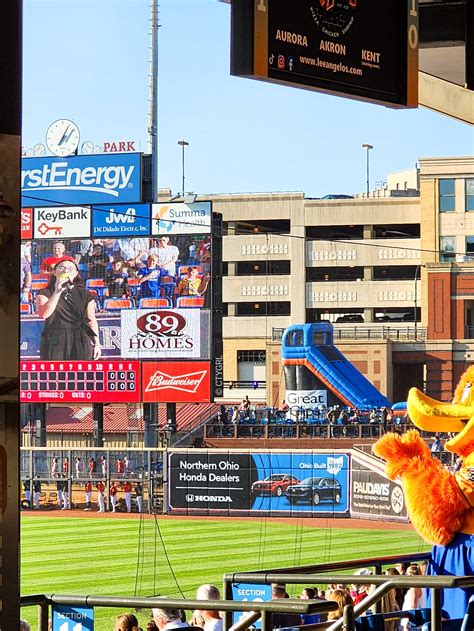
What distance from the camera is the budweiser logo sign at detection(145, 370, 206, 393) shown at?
28.8 m

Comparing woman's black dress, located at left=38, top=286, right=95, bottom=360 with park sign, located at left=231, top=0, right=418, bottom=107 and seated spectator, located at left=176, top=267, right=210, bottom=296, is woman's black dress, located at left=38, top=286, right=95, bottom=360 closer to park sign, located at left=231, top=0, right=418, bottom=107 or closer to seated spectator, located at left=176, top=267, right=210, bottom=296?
seated spectator, located at left=176, top=267, right=210, bottom=296

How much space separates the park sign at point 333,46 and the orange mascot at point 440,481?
6.32ft

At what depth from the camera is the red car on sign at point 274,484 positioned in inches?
1062

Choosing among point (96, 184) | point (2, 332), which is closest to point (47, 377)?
point (96, 184)

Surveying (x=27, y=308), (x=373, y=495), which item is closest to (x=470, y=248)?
(x=27, y=308)

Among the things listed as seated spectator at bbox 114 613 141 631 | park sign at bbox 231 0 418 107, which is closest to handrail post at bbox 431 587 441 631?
seated spectator at bbox 114 613 141 631

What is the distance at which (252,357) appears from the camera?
4516cm

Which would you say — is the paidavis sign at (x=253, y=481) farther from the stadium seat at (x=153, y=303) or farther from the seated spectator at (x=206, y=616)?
the seated spectator at (x=206, y=616)

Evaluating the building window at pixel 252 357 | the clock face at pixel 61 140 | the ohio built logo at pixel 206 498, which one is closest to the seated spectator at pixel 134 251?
the clock face at pixel 61 140

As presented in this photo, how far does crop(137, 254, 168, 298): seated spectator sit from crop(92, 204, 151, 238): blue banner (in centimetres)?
75

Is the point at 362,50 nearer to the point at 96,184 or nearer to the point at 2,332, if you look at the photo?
the point at 2,332

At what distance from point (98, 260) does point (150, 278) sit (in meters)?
1.56

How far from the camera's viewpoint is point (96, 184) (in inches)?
1220

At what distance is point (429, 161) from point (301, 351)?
27.5 ft
